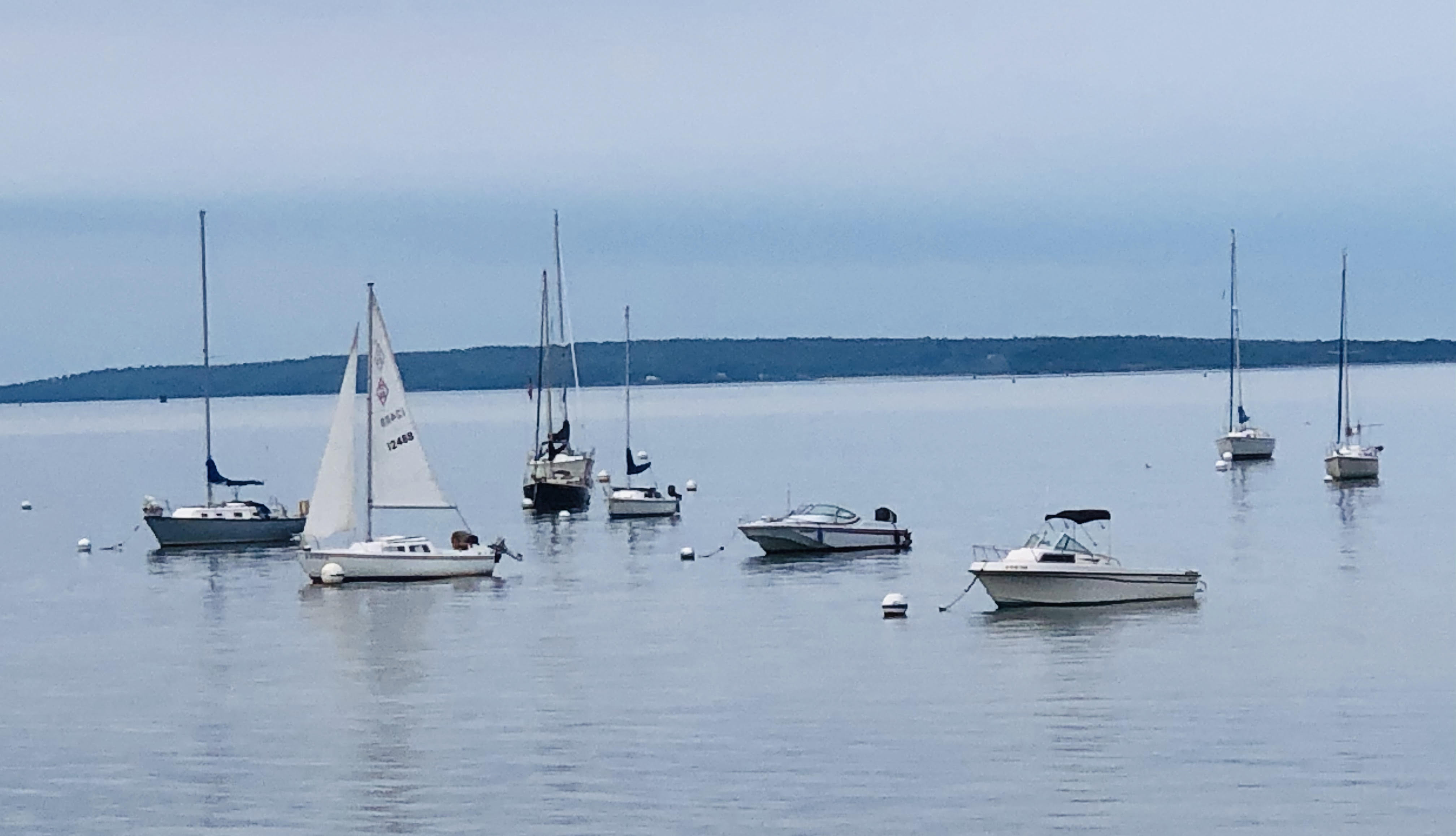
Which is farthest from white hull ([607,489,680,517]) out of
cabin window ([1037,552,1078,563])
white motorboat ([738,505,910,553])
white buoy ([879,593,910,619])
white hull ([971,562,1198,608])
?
cabin window ([1037,552,1078,563])

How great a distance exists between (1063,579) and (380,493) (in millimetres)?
20384

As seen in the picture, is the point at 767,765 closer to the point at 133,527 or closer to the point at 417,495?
the point at 417,495

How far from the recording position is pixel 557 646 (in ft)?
152

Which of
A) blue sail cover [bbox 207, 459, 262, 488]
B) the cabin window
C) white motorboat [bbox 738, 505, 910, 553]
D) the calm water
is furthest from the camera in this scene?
blue sail cover [bbox 207, 459, 262, 488]

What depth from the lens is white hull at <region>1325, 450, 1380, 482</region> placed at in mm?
99625

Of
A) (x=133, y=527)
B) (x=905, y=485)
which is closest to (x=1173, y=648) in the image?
(x=133, y=527)

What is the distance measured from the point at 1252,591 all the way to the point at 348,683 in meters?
23.2

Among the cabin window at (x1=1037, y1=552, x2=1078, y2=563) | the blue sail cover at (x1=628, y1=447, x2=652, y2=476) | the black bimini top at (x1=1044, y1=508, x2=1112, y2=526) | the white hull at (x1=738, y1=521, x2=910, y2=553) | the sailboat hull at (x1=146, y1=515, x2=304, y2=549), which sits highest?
the black bimini top at (x1=1044, y1=508, x2=1112, y2=526)

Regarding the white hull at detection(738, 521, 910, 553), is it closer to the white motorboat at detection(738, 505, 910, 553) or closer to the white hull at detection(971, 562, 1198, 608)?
the white motorboat at detection(738, 505, 910, 553)

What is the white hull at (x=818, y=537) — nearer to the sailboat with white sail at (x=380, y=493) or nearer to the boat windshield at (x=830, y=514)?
the boat windshield at (x=830, y=514)

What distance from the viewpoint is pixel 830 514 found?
6900 cm

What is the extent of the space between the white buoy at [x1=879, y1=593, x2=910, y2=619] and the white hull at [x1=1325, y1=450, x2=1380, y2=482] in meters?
54.5

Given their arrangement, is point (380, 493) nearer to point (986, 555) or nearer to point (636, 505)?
point (986, 555)

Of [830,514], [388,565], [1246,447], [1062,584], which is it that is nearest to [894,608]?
[1062,584]
